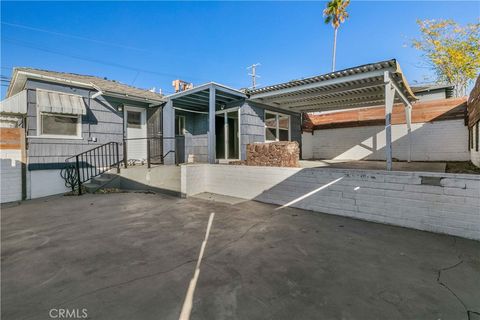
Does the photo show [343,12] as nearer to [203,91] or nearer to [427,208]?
[203,91]

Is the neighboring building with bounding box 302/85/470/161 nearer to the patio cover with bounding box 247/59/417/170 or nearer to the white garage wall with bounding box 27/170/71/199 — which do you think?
the patio cover with bounding box 247/59/417/170

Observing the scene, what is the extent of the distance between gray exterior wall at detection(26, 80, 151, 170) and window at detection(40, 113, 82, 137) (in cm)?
19

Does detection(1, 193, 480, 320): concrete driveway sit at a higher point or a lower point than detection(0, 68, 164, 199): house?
lower

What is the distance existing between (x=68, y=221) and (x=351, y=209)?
19.0ft

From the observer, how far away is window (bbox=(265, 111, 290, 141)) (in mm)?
9203

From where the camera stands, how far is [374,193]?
14.0 feet

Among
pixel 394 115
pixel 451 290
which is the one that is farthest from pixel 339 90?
pixel 451 290

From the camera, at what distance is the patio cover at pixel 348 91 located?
4887 mm

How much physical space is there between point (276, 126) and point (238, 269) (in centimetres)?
772

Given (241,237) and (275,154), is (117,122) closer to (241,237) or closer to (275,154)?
(275,154)

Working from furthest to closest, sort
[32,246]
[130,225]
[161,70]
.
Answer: [161,70]
[130,225]
[32,246]

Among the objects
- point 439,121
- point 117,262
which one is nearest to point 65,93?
point 117,262

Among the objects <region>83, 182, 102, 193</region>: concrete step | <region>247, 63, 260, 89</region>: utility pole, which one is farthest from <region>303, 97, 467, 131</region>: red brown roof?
<region>247, 63, 260, 89</region>: utility pole

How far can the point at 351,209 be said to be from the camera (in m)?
4.53
